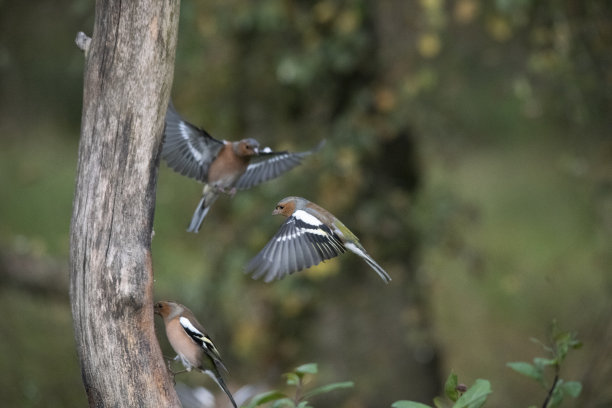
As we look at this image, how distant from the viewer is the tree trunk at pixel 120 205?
9.13ft

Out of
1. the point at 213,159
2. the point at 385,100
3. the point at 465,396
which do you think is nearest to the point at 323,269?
the point at 385,100

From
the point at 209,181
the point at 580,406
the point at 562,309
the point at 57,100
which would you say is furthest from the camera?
the point at 57,100

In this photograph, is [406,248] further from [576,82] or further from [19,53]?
[19,53]

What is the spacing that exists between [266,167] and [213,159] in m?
0.28

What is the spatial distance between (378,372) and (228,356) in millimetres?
1272

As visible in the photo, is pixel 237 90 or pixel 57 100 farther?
pixel 57 100

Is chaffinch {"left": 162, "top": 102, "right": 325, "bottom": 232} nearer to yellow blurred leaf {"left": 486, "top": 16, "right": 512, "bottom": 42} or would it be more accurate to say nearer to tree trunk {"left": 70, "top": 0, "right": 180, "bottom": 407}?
tree trunk {"left": 70, "top": 0, "right": 180, "bottom": 407}

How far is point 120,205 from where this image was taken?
2.83m

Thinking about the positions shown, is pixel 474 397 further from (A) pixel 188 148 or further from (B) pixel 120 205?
(A) pixel 188 148

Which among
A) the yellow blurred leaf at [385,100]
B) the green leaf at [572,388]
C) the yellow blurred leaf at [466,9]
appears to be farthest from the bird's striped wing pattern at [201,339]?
the yellow blurred leaf at [466,9]

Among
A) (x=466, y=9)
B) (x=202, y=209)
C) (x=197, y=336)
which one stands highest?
(x=466, y=9)

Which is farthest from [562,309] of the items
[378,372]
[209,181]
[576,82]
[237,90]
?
[209,181]

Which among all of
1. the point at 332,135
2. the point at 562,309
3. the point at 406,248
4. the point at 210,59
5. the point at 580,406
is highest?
the point at 210,59

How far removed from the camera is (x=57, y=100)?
9531mm
